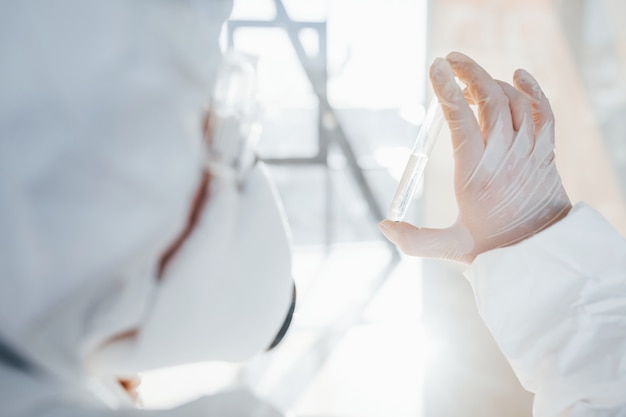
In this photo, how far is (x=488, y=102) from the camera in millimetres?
712

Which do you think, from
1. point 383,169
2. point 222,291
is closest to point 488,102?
point 222,291

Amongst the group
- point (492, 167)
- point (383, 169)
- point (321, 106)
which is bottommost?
point (383, 169)

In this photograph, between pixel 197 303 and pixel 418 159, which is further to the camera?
pixel 418 159

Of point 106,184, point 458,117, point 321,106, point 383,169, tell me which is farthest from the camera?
point 383,169

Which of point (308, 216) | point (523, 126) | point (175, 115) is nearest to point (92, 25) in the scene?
point (175, 115)

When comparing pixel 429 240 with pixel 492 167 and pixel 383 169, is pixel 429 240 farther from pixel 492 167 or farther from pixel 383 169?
pixel 383 169

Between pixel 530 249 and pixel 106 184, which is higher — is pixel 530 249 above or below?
below

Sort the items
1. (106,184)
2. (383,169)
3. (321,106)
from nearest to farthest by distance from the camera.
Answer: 1. (106,184)
2. (321,106)
3. (383,169)

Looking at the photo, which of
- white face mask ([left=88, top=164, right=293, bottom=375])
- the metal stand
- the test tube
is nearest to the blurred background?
the metal stand

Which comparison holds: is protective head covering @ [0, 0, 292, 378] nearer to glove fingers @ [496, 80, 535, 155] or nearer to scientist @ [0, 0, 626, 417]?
scientist @ [0, 0, 626, 417]

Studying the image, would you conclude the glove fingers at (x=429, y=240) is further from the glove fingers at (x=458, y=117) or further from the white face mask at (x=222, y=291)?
the white face mask at (x=222, y=291)

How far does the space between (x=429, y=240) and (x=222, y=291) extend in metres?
0.49

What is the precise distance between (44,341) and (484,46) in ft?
7.39

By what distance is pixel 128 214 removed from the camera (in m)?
0.26
